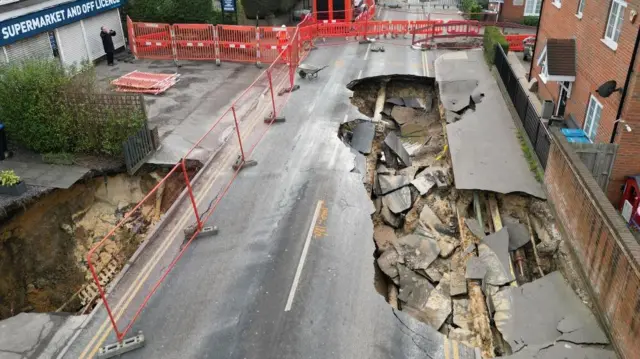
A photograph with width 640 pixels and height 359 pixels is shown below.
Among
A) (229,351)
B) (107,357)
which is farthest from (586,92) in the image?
(107,357)

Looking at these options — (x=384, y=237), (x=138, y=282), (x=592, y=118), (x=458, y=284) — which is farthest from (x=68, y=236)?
(x=592, y=118)

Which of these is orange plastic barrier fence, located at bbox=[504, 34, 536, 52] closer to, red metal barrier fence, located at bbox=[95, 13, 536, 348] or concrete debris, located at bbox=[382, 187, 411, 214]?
red metal barrier fence, located at bbox=[95, 13, 536, 348]

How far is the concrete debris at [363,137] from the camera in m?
16.1

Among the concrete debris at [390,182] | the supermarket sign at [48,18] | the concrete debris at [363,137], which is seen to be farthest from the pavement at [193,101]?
the concrete debris at [390,182]

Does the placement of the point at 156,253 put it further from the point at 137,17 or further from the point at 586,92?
the point at 137,17

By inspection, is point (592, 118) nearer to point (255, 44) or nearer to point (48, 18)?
point (255, 44)

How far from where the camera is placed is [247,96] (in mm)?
20266

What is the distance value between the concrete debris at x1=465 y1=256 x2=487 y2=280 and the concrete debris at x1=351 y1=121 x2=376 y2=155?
5679mm

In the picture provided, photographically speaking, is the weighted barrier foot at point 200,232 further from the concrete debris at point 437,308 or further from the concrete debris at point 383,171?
the concrete debris at point 383,171

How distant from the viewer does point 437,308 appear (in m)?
10.3

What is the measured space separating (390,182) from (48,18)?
16050 mm

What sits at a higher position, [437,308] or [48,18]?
[48,18]

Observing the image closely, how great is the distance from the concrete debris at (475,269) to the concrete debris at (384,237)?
6.45 feet

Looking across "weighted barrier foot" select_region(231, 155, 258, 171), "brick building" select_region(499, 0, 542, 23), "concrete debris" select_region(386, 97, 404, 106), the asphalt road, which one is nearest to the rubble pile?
the asphalt road
